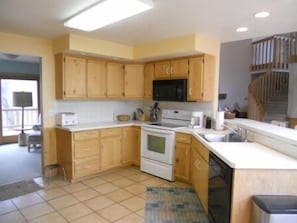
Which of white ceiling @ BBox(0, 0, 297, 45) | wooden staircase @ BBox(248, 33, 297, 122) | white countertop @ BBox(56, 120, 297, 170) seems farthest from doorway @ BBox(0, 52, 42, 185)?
wooden staircase @ BBox(248, 33, 297, 122)

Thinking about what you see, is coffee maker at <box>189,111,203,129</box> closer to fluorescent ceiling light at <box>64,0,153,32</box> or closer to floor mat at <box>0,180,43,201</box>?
fluorescent ceiling light at <box>64,0,153,32</box>

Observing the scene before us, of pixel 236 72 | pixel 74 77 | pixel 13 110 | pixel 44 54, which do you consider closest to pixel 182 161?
pixel 74 77

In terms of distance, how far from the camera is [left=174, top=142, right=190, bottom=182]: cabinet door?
362 cm

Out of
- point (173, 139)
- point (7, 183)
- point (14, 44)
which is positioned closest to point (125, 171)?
point (173, 139)

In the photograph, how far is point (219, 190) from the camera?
213cm

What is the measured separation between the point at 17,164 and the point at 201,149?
3.86 meters

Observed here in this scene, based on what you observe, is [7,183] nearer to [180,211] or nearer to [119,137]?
[119,137]

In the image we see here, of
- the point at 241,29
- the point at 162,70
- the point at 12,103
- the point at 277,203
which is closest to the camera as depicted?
the point at 277,203

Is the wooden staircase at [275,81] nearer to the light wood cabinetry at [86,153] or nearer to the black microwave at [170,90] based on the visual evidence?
the black microwave at [170,90]

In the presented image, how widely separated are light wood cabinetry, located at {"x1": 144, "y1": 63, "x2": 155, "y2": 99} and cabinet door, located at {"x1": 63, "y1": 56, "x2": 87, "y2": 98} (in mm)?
1245

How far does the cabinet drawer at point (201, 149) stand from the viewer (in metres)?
2.69

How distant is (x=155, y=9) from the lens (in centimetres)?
246

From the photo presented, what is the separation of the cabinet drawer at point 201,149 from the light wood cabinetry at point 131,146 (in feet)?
4.62

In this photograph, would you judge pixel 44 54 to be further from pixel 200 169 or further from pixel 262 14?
pixel 262 14
